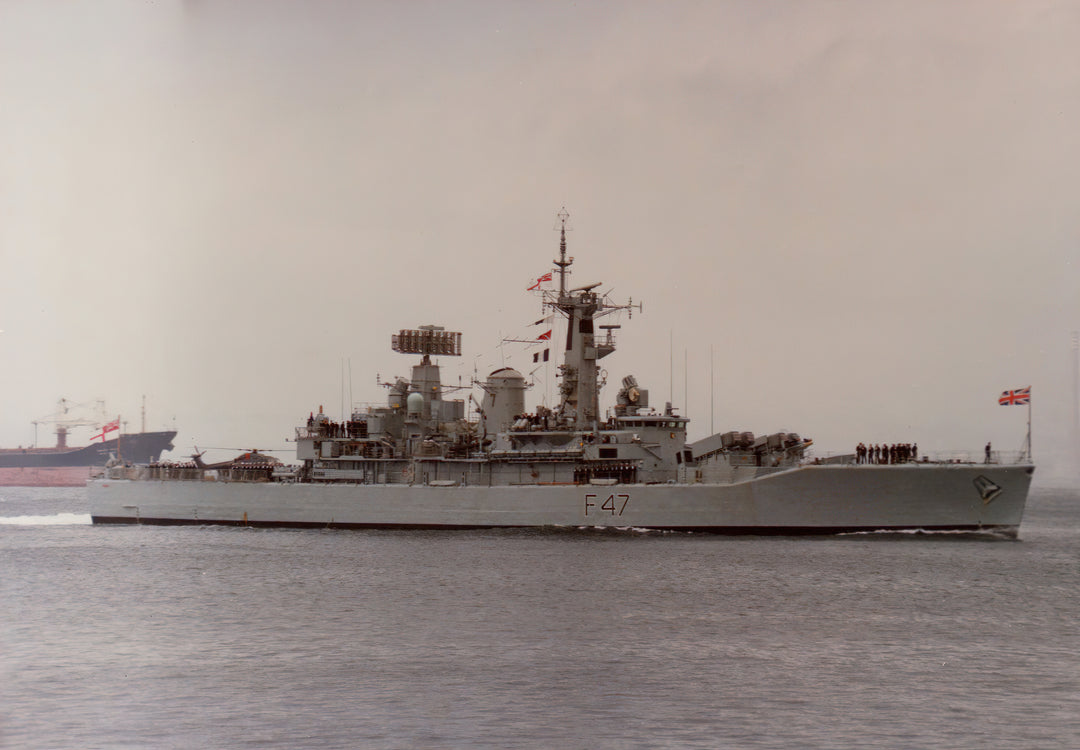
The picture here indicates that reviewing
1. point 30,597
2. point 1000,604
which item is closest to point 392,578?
point 30,597

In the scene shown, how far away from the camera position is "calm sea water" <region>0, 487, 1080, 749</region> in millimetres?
16250

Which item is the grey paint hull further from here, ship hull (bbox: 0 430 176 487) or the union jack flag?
ship hull (bbox: 0 430 176 487)

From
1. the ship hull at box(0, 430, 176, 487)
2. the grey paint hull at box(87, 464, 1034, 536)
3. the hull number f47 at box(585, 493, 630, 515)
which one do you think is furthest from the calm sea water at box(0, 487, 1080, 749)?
the ship hull at box(0, 430, 176, 487)

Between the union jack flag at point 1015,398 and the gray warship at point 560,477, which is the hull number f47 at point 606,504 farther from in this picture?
the union jack flag at point 1015,398

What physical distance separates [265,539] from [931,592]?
1027 inches

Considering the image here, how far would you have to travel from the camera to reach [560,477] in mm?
43094

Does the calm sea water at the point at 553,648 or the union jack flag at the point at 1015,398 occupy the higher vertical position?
the union jack flag at the point at 1015,398

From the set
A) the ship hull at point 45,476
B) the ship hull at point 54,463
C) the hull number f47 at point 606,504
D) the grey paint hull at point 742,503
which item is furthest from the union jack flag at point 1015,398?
the ship hull at point 45,476

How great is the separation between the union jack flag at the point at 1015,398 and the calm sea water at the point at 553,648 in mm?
4884

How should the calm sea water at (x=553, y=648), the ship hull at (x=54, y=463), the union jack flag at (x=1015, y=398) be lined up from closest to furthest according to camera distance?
the calm sea water at (x=553, y=648)
the union jack flag at (x=1015, y=398)
the ship hull at (x=54, y=463)

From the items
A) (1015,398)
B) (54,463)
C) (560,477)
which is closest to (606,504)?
(560,477)

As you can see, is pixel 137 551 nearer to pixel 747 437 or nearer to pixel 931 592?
pixel 747 437

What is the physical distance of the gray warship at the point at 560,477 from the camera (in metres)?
37.9

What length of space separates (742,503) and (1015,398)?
32.0 ft
